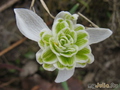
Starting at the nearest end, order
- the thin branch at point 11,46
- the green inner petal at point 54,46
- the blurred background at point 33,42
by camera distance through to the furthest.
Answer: the green inner petal at point 54,46 < the thin branch at point 11,46 < the blurred background at point 33,42

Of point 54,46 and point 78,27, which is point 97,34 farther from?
point 54,46

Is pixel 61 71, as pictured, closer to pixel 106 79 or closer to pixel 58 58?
pixel 58 58

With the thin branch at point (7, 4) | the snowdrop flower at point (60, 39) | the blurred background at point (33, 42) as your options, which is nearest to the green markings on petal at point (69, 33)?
the snowdrop flower at point (60, 39)

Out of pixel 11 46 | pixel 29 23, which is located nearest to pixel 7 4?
pixel 11 46

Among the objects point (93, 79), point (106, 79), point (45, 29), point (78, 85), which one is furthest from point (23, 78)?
point (45, 29)

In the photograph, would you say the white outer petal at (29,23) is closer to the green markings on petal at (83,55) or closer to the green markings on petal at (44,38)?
the green markings on petal at (44,38)

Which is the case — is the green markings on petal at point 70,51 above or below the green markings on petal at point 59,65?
above

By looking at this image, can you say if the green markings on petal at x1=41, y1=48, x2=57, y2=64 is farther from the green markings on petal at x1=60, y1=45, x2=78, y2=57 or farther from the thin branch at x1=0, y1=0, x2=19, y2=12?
the thin branch at x1=0, y1=0, x2=19, y2=12

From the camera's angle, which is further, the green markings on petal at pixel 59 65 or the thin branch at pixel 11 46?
the thin branch at pixel 11 46

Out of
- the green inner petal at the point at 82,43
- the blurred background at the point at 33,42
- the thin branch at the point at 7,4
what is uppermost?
the thin branch at the point at 7,4
